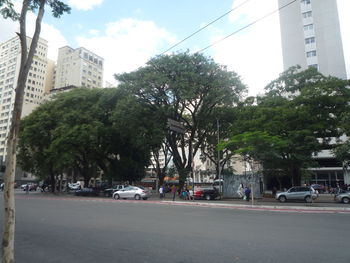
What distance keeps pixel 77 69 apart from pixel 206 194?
7689 centimetres

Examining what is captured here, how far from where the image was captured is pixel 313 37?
4762cm

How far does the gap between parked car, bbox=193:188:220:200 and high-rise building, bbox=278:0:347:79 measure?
31676 millimetres

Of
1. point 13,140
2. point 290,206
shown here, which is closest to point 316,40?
point 290,206

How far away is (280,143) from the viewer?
62.8 feet

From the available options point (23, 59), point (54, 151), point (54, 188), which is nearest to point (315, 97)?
point (23, 59)

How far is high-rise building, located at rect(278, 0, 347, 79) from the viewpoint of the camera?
44.7 metres

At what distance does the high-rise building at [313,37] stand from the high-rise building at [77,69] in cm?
6443

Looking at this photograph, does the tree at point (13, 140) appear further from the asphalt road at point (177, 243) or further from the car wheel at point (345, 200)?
the car wheel at point (345, 200)

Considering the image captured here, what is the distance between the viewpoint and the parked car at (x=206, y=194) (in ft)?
90.1

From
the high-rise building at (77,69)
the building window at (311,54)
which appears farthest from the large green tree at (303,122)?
the high-rise building at (77,69)

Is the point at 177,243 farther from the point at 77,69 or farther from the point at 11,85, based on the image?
the point at 11,85

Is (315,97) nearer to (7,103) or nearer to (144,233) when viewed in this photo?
(144,233)

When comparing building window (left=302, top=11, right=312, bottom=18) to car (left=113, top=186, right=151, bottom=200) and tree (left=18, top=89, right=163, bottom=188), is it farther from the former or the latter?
car (left=113, top=186, right=151, bottom=200)

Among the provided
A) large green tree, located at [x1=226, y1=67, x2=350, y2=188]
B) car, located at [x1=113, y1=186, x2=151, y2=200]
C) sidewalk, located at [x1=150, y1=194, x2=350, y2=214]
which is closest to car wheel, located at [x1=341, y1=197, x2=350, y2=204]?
sidewalk, located at [x1=150, y1=194, x2=350, y2=214]
